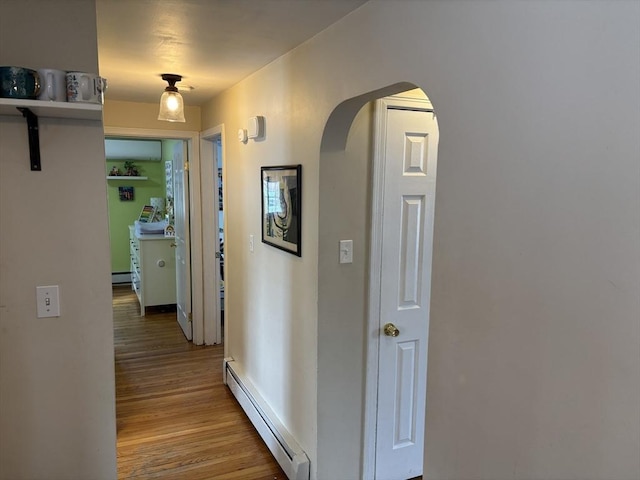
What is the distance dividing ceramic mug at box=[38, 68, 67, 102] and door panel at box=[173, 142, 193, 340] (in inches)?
119

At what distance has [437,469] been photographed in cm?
142

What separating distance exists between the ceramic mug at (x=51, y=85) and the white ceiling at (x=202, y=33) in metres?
0.41

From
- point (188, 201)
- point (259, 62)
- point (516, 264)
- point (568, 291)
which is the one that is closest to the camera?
point (568, 291)

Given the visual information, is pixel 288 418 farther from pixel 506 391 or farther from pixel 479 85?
pixel 479 85

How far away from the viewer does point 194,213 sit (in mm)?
→ 4375

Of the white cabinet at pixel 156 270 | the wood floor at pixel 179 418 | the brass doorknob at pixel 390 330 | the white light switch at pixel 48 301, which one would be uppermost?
the white light switch at pixel 48 301

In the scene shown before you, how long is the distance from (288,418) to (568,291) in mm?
2003

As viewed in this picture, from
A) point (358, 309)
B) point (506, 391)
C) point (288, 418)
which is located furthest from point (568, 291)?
point (288, 418)

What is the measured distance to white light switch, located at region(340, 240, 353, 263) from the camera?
85.9 inches

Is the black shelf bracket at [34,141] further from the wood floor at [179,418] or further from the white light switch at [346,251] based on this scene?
the wood floor at [179,418]

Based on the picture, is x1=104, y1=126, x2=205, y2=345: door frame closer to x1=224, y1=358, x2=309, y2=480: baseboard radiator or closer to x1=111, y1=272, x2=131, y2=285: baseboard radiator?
x1=224, y1=358, x2=309, y2=480: baseboard radiator

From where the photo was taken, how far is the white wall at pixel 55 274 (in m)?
1.58

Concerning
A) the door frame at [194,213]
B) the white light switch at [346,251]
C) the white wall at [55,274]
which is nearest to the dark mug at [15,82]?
the white wall at [55,274]

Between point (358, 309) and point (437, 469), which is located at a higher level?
point (358, 309)
